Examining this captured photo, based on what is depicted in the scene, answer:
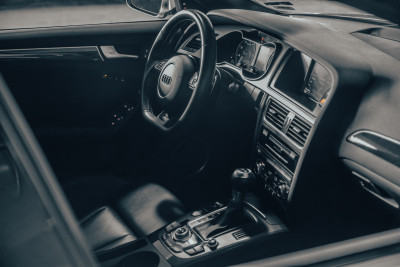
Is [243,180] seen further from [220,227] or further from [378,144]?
[378,144]

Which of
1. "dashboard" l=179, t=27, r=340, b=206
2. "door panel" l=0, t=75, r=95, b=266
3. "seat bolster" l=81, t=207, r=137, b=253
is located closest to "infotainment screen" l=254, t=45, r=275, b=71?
"dashboard" l=179, t=27, r=340, b=206

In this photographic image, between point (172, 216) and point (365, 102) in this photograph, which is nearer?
point (365, 102)

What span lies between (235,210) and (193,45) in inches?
31.7

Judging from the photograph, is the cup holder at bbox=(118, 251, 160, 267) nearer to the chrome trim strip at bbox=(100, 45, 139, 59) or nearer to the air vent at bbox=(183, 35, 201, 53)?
the air vent at bbox=(183, 35, 201, 53)

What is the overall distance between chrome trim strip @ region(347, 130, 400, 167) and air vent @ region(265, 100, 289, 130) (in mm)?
279

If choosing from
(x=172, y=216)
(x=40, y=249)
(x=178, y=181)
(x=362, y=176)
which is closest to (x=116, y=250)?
(x=172, y=216)

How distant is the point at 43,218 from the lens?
576 mm

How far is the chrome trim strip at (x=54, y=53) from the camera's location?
6.79ft

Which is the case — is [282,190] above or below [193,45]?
below

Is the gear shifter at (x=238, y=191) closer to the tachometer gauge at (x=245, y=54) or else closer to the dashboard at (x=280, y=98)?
the dashboard at (x=280, y=98)

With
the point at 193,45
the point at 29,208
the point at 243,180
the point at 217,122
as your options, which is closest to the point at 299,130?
the point at 243,180

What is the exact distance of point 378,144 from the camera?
1310 mm

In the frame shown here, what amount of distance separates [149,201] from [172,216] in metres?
0.12

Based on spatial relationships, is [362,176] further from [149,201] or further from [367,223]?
[149,201]
